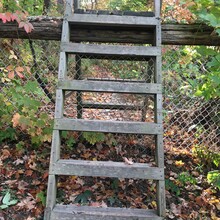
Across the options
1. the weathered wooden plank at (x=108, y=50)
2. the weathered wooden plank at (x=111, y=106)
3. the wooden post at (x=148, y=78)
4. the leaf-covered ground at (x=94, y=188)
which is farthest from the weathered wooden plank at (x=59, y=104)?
the wooden post at (x=148, y=78)

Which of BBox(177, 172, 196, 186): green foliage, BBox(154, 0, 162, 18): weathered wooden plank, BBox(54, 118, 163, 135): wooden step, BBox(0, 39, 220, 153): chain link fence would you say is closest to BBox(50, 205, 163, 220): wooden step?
BBox(54, 118, 163, 135): wooden step

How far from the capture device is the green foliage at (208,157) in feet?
11.2

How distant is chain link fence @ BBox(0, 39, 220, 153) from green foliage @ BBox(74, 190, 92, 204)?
0.87m

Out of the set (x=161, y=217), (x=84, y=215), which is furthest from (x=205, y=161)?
(x=84, y=215)

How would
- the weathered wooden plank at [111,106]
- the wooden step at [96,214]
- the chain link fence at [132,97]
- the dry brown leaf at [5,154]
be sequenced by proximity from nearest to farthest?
the wooden step at [96,214] → the dry brown leaf at [5,154] → the chain link fence at [132,97] → the weathered wooden plank at [111,106]

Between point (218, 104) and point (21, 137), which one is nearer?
point (21, 137)

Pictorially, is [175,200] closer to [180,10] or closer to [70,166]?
[70,166]

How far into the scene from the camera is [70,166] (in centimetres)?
249

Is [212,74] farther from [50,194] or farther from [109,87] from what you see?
[50,194]

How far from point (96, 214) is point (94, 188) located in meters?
0.63

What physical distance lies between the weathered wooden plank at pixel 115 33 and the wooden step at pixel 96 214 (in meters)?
Answer: 1.82

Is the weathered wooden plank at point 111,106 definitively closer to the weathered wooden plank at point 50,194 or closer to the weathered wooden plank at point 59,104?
the weathered wooden plank at point 59,104

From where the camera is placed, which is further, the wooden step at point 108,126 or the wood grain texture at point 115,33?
the wood grain texture at point 115,33

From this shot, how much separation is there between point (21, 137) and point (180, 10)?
2414 mm
